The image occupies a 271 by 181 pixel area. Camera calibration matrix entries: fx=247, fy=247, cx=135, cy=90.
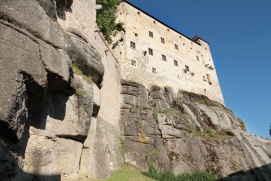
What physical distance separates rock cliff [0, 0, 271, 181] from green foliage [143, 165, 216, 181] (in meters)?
0.58

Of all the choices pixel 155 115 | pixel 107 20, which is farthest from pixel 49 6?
pixel 107 20

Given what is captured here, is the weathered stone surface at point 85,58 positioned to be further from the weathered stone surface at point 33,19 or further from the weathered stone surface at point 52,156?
the weathered stone surface at point 52,156

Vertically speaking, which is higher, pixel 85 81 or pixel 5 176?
pixel 85 81

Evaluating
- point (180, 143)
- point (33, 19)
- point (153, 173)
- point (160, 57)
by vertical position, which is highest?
point (160, 57)

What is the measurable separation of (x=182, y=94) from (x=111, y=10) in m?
12.1

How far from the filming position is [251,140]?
22.4m

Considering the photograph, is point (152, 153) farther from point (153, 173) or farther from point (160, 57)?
point (160, 57)

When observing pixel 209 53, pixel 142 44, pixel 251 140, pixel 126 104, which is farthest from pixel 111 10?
pixel 209 53

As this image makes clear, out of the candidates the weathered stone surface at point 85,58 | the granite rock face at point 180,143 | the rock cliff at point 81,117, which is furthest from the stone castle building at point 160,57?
the weathered stone surface at point 85,58

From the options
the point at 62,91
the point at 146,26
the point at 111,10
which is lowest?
the point at 62,91

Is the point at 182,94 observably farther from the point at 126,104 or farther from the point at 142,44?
the point at 126,104

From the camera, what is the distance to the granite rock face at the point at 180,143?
17531 millimetres

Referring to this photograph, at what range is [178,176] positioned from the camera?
1653 cm

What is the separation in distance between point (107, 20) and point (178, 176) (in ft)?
48.8
